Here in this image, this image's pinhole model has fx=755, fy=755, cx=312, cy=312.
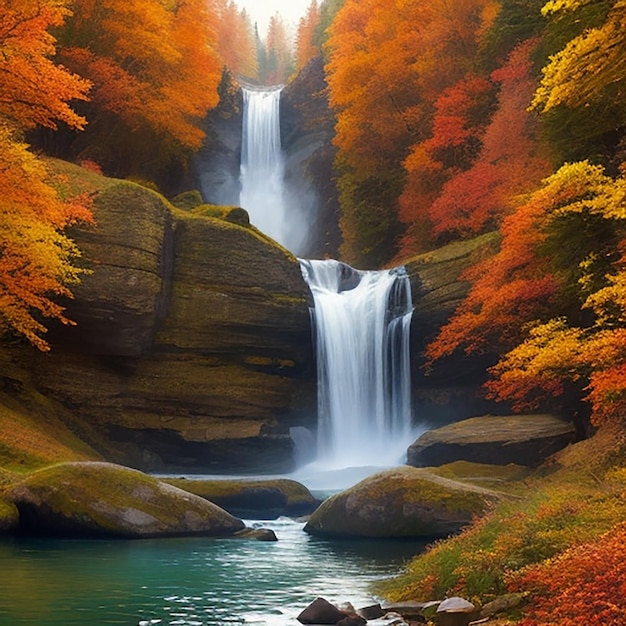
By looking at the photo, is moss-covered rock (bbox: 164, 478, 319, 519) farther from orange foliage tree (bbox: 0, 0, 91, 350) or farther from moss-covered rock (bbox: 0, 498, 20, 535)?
orange foliage tree (bbox: 0, 0, 91, 350)

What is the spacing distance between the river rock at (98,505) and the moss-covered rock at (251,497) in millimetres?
3064

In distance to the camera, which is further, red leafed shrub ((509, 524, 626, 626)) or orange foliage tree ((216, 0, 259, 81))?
orange foliage tree ((216, 0, 259, 81))

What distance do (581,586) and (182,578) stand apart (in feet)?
19.7

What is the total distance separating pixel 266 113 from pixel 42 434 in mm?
32701

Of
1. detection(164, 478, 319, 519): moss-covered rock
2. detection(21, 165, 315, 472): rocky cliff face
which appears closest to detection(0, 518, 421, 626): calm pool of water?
detection(164, 478, 319, 519): moss-covered rock

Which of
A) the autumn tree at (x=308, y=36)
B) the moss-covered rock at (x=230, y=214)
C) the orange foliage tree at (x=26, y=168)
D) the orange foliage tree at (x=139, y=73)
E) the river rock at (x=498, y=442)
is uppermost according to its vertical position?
the autumn tree at (x=308, y=36)

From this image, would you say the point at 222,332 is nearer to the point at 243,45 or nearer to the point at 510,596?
the point at 510,596

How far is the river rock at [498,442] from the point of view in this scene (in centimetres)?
1928

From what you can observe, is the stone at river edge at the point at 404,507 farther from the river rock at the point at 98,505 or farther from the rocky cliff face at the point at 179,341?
the rocky cliff face at the point at 179,341

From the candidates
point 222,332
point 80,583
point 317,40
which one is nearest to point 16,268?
point 222,332

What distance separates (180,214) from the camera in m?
26.2

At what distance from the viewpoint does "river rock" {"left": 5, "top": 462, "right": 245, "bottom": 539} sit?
13594 mm

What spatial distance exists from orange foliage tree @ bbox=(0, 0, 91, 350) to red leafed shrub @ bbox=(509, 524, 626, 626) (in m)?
14.4

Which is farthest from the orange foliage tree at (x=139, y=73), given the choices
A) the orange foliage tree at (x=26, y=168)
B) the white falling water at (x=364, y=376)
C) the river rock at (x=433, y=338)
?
the river rock at (x=433, y=338)
